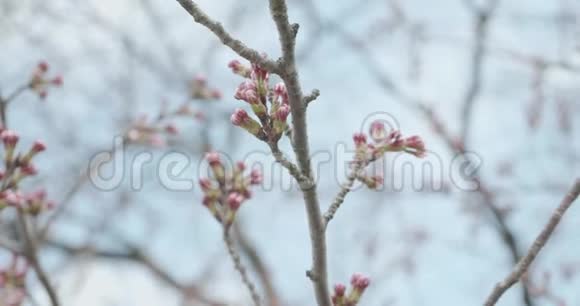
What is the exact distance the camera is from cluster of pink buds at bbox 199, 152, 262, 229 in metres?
2.24

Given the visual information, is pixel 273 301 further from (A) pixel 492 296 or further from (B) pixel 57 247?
(A) pixel 492 296

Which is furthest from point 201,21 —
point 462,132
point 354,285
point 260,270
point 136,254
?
point 136,254

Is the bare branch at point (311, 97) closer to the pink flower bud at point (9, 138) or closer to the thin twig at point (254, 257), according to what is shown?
the pink flower bud at point (9, 138)

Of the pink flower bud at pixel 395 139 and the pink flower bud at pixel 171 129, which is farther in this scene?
the pink flower bud at pixel 171 129

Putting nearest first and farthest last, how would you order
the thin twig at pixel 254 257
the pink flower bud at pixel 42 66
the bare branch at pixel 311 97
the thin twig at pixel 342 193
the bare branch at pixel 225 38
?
the bare branch at pixel 225 38, the bare branch at pixel 311 97, the thin twig at pixel 342 193, the pink flower bud at pixel 42 66, the thin twig at pixel 254 257

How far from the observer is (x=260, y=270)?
9.27 m

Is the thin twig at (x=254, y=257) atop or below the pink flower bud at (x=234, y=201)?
below

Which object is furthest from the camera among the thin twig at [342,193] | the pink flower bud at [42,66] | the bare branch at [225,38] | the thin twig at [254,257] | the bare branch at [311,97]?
the thin twig at [254,257]

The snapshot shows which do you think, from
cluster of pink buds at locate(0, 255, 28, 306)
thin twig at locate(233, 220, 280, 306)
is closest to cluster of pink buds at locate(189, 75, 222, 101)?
cluster of pink buds at locate(0, 255, 28, 306)

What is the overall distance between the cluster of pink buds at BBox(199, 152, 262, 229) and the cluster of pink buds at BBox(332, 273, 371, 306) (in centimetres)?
53

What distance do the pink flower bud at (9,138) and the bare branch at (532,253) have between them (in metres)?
1.65

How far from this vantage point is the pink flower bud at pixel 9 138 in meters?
2.25

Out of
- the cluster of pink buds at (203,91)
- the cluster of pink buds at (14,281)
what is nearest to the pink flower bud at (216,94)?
the cluster of pink buds at (203,91)

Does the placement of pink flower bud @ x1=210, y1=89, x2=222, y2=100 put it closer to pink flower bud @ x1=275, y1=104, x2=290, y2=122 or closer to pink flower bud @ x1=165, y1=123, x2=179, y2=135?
pink flower bud @ x1=165, y1=123, x2=179, y2=135
